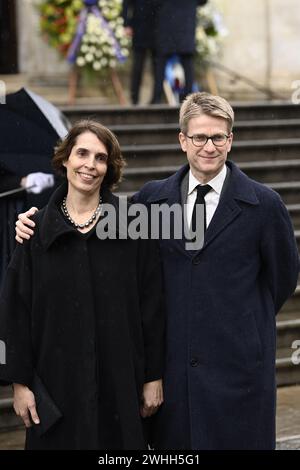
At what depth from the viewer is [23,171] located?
248 inches

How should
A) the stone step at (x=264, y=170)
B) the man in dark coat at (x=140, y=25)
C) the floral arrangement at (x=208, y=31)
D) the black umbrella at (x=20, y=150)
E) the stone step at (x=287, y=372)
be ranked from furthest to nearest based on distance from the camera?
the floral arrangement at (x=208, y=31) < the man in dark coat at (x=140, y=25) < the stone step at (x=264, y=170) < the stone step at (x=287, y=372) < the black umbrella at (x=20, y=150)

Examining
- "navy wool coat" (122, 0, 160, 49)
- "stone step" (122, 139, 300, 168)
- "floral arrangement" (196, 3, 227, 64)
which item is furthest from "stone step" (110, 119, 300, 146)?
"floral arrangement" (196, 3, 227, 64)

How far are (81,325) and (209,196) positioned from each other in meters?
0.76

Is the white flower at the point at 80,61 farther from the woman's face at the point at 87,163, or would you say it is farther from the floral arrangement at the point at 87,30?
the woman's face at the point at 87,163

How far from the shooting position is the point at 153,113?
1067 centimetres

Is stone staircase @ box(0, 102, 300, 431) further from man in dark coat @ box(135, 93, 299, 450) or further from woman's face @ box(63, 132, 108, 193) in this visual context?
woman's face @ box(63, 132, 108, 193)

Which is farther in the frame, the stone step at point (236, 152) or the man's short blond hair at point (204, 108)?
the stone step at point (236, 152)

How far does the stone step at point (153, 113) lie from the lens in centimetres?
1034

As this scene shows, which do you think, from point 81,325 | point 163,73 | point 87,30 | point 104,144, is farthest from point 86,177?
point 87,30

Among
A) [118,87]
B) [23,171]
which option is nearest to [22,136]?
[23,171]

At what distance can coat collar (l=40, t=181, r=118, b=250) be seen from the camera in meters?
4.60

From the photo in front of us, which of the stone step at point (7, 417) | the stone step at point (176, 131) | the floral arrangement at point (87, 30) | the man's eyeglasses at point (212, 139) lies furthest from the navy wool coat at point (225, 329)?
the floral arrangement at point (87, 30)

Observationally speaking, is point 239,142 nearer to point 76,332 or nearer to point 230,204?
point 230,204
